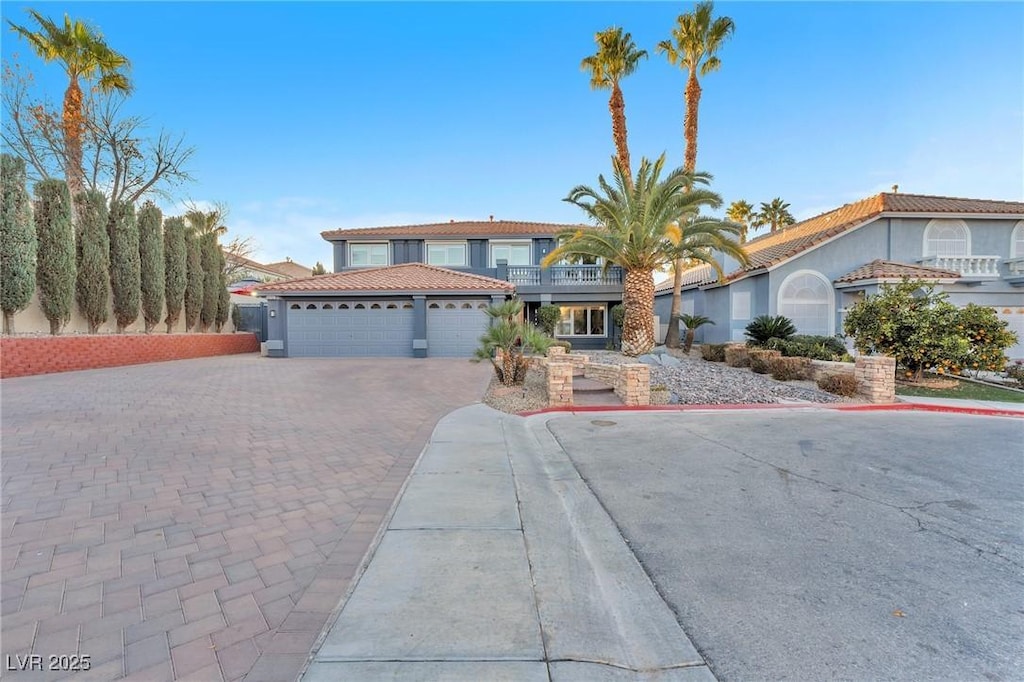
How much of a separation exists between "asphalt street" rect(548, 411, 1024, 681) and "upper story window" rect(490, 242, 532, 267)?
18.7 meters

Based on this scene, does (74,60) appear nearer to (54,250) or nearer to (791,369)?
(54,250)

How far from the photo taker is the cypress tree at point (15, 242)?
12109 millimetres

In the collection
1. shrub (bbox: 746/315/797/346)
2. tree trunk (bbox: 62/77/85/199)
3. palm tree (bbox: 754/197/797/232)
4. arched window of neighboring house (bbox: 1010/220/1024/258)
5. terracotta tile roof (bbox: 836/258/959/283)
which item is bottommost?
shrub (bbox: 746/315/797/346)

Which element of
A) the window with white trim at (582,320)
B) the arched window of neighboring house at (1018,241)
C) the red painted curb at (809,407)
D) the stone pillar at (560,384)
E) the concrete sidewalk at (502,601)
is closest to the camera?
the concrete sidewalk at (502,601)

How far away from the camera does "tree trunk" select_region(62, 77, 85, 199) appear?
1747 cm

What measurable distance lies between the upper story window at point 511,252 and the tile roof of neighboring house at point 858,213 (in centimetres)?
990

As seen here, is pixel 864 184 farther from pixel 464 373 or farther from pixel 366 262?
pixel 366 262

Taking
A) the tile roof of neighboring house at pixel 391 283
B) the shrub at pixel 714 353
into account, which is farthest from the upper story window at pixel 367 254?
the shrub at pixel 714 353

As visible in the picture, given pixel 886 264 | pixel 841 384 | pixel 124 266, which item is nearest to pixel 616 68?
pixel 886 264

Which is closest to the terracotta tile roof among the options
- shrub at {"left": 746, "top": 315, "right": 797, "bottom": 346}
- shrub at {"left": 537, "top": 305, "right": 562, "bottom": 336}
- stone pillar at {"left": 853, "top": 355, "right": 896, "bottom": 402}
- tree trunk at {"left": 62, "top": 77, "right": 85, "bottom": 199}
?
shrub at {"left": 746, "top": 315, "right": 797, "bottom": 346}

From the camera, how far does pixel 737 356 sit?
15312 millimetres

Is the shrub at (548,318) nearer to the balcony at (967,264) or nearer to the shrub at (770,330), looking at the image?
the shrub at (770,330)

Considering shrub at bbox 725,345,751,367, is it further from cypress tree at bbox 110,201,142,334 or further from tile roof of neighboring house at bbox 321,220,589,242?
cypress tree at bbox 110,201,142,334

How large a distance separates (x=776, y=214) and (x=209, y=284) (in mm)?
44915
